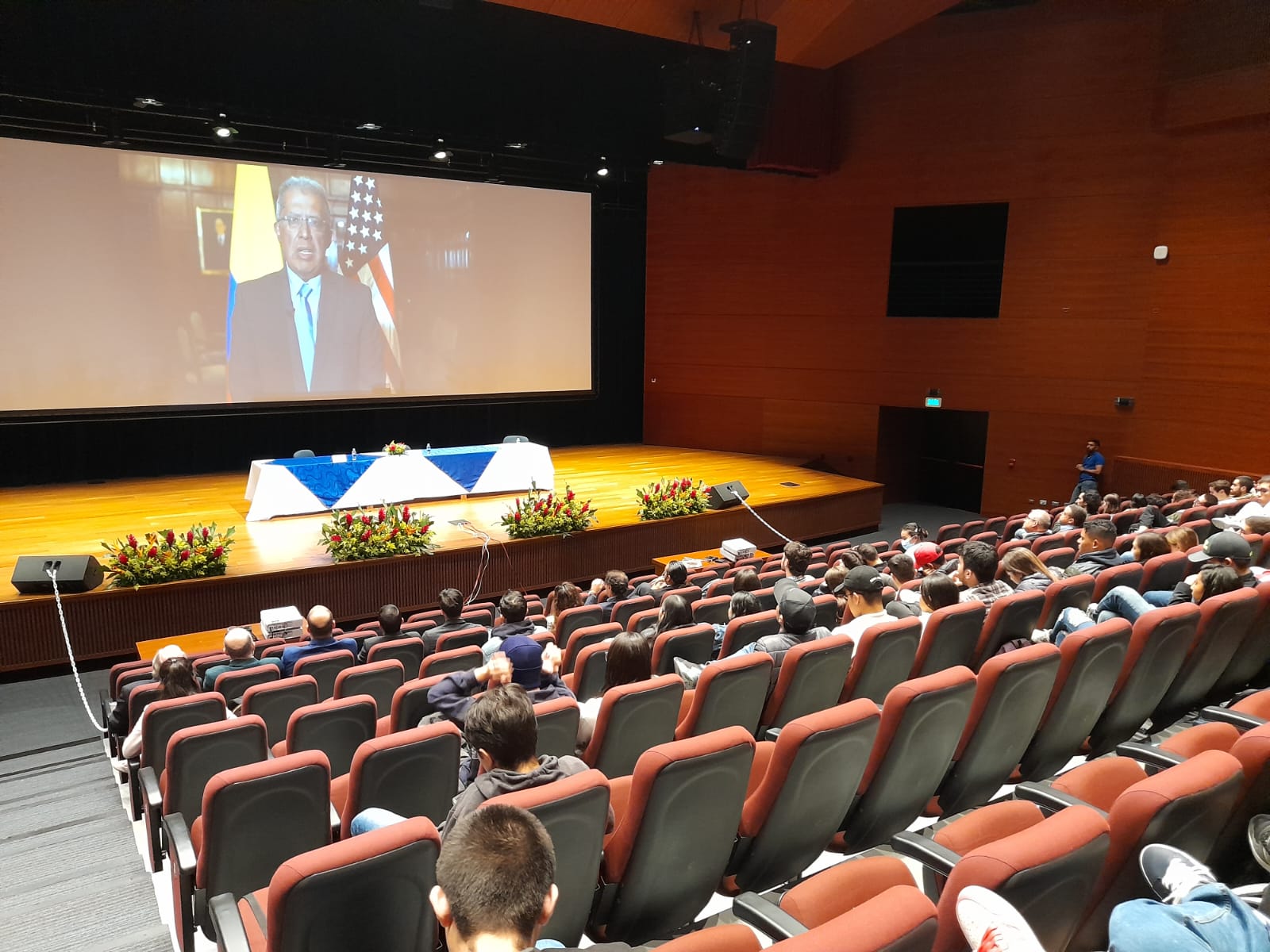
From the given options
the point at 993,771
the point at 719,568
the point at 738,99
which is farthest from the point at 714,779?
the point at 738,99

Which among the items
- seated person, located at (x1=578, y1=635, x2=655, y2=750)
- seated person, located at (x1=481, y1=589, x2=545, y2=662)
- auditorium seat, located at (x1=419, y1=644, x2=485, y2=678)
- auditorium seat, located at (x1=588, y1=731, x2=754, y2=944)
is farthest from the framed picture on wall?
auditorium seat, located at (x1=588, y1=731, x2=754, y2=944)

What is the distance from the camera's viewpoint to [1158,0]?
966 cm

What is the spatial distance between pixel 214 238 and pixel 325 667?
8253 millimetres

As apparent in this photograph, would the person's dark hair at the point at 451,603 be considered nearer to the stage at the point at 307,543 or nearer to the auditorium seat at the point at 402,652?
the auditorium seat at the point at 402,652

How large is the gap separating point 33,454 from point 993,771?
38.3 ft

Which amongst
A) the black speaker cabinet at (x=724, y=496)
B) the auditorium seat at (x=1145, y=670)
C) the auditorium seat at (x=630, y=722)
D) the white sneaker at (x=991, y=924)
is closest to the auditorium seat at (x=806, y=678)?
the auditorium seat at (x=630, y=722)

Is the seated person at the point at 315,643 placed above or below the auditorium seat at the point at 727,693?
below

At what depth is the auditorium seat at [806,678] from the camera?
3189 millimetres

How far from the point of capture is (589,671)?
381 centimetres

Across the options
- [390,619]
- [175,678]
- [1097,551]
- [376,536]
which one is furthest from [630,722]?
[376,536]

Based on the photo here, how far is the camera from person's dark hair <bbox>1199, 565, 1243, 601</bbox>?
367 cm

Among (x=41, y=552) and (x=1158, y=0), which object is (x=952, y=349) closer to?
(x=1158, y=0)

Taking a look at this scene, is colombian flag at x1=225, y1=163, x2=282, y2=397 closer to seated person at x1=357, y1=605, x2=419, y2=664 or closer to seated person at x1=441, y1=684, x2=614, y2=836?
seated person at x1=357, y1=605, x2=419, y2=664

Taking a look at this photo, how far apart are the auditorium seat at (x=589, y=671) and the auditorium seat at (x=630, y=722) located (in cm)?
81
